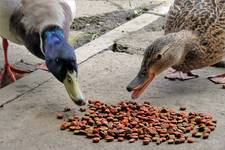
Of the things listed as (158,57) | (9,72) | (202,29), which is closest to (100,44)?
(9,72)

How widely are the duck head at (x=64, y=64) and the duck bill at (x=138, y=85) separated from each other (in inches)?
15.5

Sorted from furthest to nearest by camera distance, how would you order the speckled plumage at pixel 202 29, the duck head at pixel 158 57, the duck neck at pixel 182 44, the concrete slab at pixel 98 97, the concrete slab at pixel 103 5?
the concrete slab at pixel 103 5 < the speckled plumage at pixel 202 29 < the duck neck at pixel 182 44 < the duck head at pixel 158 57 < the concrete slab at pixel 98 97

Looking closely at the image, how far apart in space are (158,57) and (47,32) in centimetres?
81

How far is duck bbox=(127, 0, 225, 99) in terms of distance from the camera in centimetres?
423

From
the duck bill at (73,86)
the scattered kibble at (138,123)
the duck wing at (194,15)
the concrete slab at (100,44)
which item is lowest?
the concrete slab at (100,44)

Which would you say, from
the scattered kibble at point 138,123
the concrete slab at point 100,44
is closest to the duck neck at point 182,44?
the scattered kibble at point 138,123

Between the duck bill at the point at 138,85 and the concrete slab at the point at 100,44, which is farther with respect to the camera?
the concrete slab at the point at 100,44

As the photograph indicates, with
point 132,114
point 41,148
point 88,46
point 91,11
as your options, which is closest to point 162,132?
point 132,114

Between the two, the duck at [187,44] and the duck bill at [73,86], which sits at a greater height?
the duck at [187,44]

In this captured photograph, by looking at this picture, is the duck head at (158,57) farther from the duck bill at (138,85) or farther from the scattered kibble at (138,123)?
the scattered kibble at (138,123)

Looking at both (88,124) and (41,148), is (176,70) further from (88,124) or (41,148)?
(41,148)

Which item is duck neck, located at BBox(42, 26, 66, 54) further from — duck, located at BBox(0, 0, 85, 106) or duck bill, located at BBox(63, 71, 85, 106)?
duck bill, located at BBox(63, 71, 85, 106)

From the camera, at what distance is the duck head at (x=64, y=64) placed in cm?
387

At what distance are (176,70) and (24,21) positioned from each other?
49.2 inches
